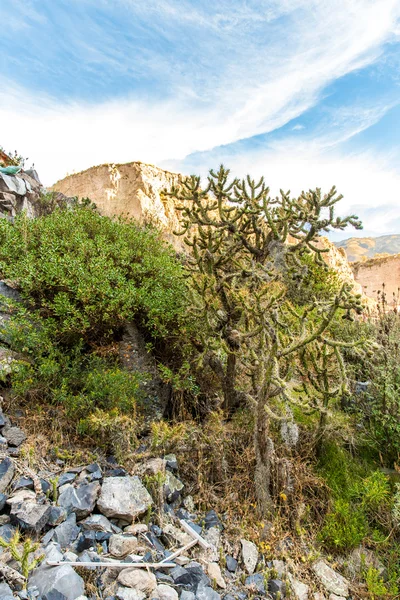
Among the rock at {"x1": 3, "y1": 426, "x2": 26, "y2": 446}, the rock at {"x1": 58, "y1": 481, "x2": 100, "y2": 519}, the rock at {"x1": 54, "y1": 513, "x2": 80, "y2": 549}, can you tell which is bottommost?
the rock at {"x1": 54, "y1": 513, "x2": 80, "y2": 549}

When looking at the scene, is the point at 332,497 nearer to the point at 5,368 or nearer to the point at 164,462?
the point at 164,462

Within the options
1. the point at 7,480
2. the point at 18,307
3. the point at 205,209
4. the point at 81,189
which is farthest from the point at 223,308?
the point at 81,189

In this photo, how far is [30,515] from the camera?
2.53 m

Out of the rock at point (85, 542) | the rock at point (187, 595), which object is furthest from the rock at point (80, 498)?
the rock at point (187, 595)

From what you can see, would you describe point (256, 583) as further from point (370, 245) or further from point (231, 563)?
point (370, 245)

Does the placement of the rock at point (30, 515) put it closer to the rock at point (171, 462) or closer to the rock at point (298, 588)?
the rock at point (171, 462)

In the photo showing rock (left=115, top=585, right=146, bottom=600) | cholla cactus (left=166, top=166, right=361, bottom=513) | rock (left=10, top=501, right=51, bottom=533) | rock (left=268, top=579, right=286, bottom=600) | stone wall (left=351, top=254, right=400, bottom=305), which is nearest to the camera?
rock (left=115, top=585, right=146, bottom=600)

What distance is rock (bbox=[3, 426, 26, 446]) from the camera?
10.8 feet

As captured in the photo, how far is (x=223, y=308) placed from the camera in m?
4.97

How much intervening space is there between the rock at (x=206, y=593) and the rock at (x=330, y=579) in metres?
1.14

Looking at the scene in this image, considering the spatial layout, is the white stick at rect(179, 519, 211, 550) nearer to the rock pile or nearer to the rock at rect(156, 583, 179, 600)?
the rock pile

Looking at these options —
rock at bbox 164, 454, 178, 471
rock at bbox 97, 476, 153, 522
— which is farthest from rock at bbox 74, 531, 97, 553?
rock at bbox 164, 454, 178, 471

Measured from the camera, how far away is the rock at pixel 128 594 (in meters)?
2.21

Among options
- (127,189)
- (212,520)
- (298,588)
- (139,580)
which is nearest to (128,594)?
(139,580)
